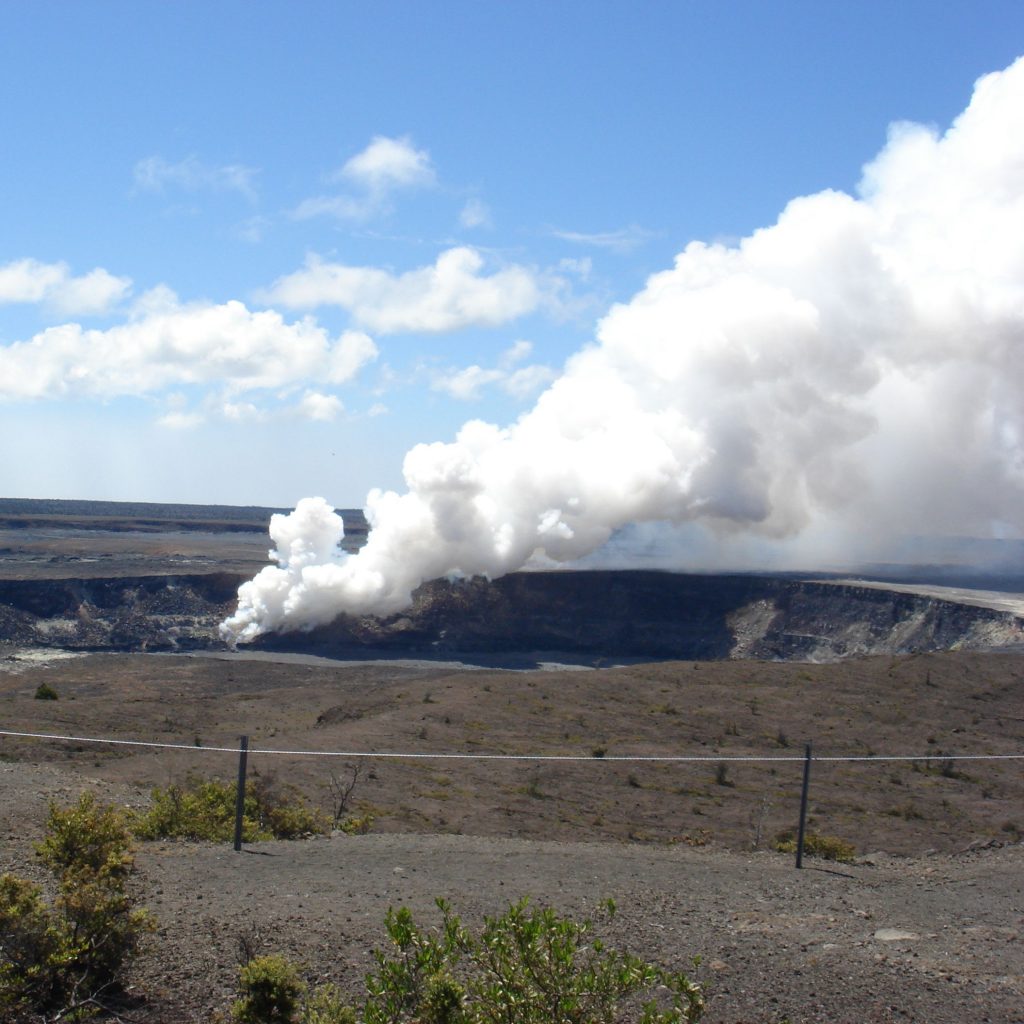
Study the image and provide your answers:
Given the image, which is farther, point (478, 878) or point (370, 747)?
point (370, 747)

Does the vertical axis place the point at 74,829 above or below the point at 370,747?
above

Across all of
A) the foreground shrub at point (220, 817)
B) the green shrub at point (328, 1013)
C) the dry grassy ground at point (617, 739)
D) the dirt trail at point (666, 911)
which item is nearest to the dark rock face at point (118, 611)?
the dry grassy ground at point (617, 739)

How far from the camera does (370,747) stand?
25.1 meters

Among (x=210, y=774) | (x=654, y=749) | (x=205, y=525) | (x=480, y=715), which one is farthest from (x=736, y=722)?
(x=205, y=525)

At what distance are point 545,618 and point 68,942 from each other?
182ft

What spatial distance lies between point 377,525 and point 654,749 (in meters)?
39.6

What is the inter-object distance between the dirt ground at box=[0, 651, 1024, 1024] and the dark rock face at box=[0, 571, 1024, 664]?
12659 millimetres

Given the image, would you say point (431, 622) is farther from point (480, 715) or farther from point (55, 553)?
point (55, 553)

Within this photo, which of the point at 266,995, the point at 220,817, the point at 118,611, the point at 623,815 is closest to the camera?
the point at 266,995

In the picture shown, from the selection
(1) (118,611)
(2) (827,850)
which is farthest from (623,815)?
(1) (118,611)

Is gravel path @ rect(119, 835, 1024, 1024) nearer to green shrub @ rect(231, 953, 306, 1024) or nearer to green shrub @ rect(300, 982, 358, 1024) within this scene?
green shrub @ rect(231, 953, 306, 1024)

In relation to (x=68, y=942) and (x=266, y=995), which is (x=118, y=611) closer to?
(x=68, y=942)

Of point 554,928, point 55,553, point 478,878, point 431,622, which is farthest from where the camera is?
point 55,553

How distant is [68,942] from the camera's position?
762cm
